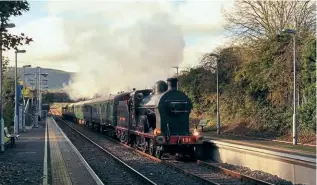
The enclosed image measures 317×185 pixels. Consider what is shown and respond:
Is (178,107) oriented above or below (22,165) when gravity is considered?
above

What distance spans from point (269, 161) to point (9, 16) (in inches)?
357

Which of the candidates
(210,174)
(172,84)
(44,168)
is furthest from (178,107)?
(44,168)

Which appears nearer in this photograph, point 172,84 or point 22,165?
point 22,165

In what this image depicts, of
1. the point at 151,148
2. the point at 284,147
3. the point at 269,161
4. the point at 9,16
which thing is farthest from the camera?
the point at 284,147

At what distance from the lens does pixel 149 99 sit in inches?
777

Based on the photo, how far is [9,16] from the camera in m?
7.93

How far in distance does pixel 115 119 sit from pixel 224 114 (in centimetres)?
1360

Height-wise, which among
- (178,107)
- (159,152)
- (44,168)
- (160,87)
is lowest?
(44,168)

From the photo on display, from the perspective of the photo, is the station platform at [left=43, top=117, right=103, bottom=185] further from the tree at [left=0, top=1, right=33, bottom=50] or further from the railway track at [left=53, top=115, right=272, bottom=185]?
the tree at [left=0, top=1, right=33, bottom=50]

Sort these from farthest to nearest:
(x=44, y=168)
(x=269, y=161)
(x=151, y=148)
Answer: (x=151, y=148), (x=44, y=168), (x=269, y=161)

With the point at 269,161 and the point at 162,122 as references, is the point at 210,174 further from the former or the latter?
the point at 162,122

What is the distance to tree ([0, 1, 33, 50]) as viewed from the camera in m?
7.80

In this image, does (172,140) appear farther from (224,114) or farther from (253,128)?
(224,114)

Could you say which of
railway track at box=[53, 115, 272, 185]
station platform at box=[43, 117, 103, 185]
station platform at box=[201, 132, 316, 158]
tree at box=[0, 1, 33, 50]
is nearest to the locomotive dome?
station platform at box=[201, 132, 316, 158]
